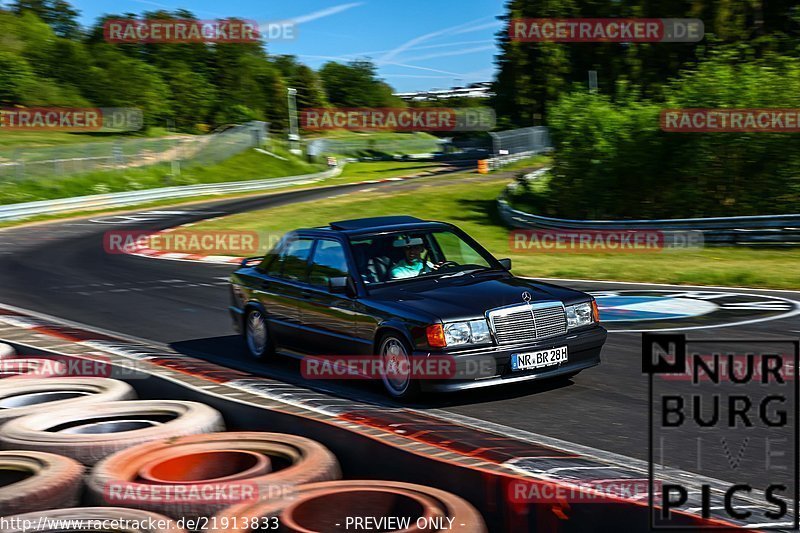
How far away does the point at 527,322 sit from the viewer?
7.91 meters

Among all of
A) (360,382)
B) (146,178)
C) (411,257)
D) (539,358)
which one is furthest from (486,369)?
(146,178)

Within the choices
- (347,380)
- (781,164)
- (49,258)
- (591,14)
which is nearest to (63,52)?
(591,14)

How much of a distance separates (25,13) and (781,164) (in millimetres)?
99206

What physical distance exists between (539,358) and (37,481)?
423 centimetres

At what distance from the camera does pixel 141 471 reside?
200 inches

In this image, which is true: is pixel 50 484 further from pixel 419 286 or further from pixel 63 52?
pixel 63 52

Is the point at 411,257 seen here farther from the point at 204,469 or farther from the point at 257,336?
the point at 204,469

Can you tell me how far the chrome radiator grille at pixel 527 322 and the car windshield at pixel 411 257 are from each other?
1.14m

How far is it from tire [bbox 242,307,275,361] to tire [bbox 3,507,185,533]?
561cm

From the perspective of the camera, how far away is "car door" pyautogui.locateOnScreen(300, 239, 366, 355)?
8.66 meters

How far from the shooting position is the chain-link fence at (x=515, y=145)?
176 ft

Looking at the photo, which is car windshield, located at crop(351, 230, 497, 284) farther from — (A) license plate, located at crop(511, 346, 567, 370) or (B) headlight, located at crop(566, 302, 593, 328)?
(A) license plate, located at crop(511, 346, 567, 370)

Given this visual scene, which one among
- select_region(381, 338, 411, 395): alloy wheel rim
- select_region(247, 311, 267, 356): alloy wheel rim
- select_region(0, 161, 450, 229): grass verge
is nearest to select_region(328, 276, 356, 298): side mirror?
select_region(381, 338, 411, 395): alloy wheel rim

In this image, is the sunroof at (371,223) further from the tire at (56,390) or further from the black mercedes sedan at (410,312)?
the tire at (56,390)
